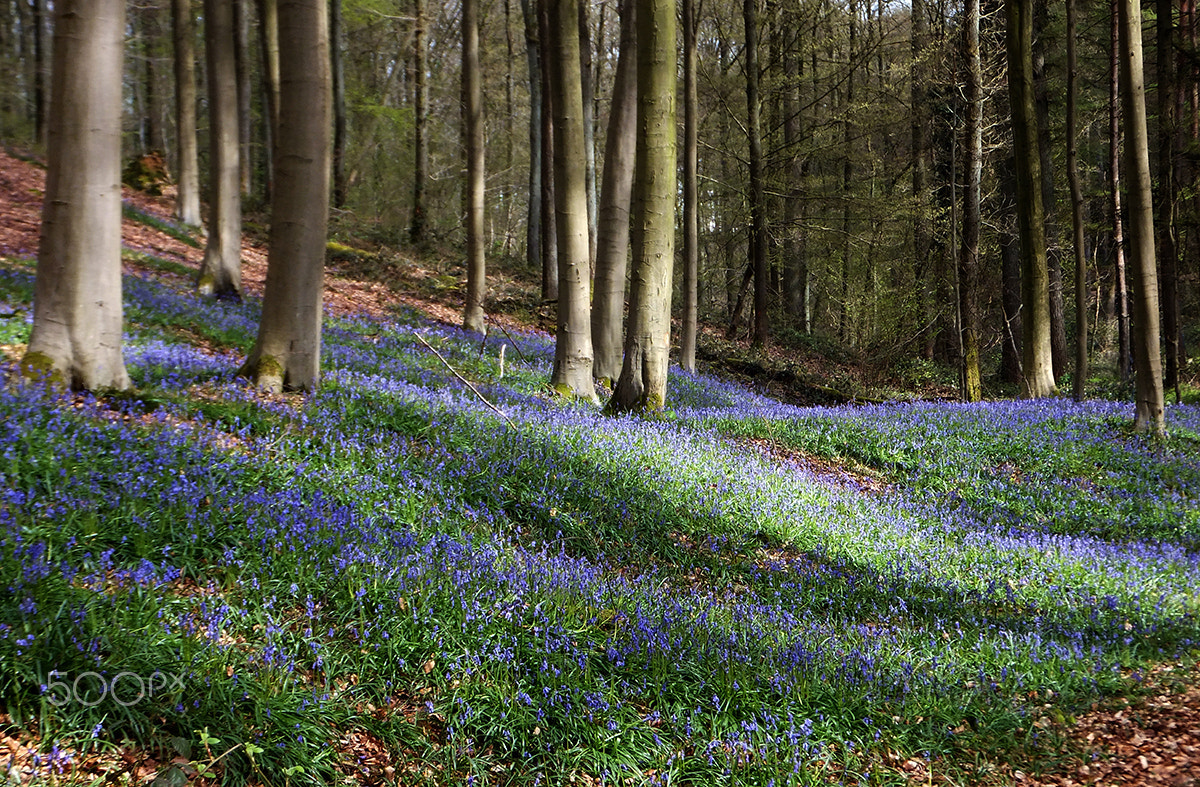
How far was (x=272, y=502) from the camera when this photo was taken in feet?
15.7

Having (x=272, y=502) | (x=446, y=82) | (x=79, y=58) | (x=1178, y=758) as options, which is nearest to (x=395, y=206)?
(x=446, y=82)

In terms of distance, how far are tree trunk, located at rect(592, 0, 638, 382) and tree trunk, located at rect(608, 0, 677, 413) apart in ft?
4.48

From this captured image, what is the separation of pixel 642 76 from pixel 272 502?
7.34 metres

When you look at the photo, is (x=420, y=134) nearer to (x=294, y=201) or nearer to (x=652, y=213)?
(x=652, y=213)

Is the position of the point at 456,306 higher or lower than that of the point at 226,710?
higher

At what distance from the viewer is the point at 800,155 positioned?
22.5 m

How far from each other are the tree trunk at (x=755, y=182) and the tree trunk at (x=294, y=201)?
15391 millimetres

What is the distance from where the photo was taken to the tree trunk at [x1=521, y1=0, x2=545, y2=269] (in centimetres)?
2271

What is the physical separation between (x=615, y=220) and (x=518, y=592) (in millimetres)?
7892

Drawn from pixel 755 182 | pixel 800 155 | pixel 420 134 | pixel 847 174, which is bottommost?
pixel 755 182

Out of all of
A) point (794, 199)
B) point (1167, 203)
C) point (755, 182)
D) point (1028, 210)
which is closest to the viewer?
point (1028, 210)

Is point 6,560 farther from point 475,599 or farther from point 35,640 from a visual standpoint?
point 475,599

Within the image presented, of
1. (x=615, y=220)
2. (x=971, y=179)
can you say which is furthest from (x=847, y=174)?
(x=615, y=220)

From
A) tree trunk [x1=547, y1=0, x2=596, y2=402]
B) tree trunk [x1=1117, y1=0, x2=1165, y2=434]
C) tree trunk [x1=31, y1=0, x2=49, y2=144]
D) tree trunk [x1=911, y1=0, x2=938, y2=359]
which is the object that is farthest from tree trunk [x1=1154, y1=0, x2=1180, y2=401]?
tree trunk [x1=31, y1=0, x2=49, y2=144]
